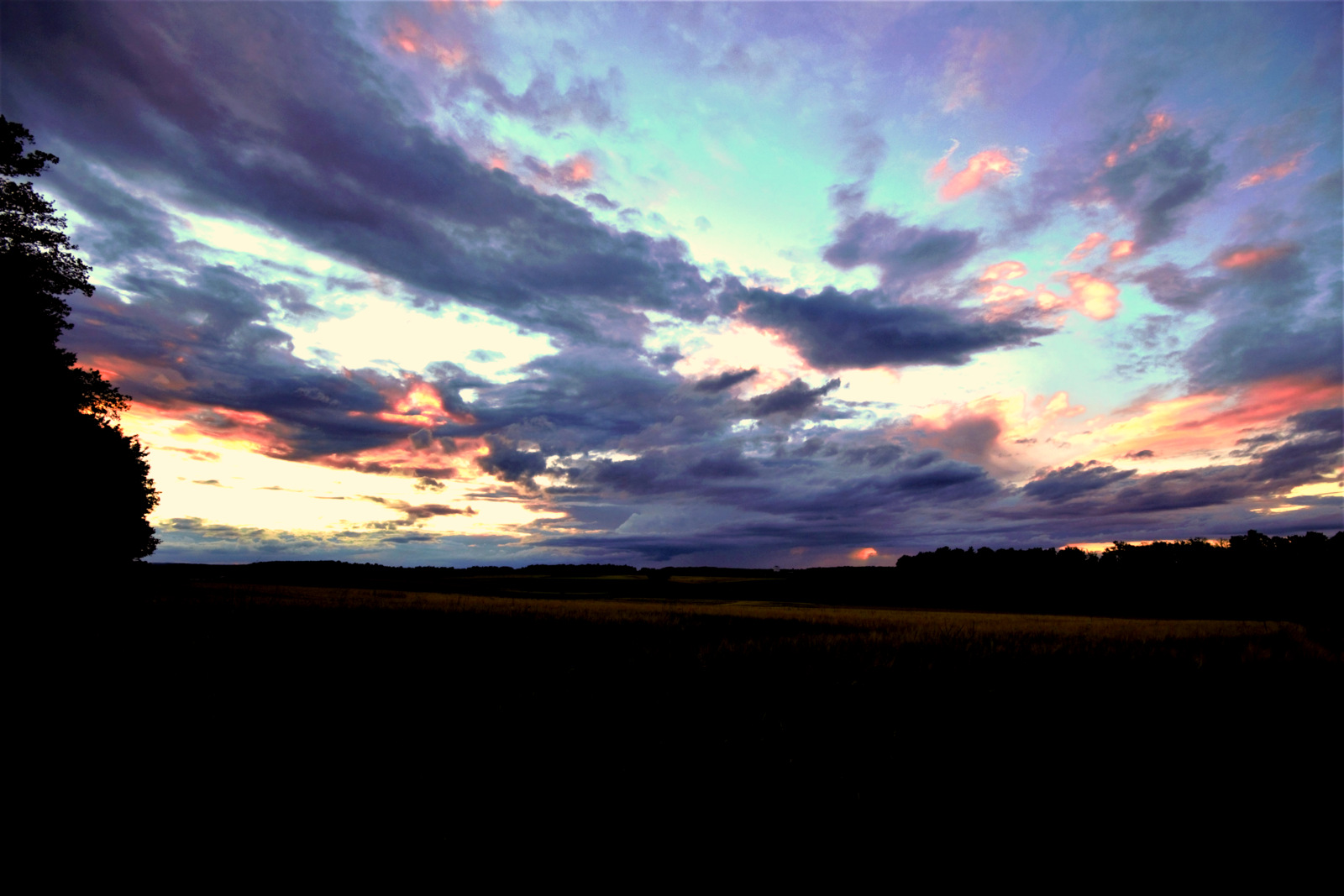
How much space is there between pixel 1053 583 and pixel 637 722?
77996 mm

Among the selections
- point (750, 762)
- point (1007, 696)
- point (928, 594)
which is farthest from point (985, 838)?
point (928, 594)

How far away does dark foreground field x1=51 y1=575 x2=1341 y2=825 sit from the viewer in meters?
4.89

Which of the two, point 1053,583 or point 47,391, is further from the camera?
point 1053,583

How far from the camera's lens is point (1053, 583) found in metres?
67.2

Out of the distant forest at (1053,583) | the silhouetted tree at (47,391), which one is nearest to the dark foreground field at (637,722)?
the silhouetted tree at (47,391)

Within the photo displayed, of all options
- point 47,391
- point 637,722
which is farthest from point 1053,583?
point 47,391

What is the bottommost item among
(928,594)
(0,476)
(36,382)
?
(928,594)

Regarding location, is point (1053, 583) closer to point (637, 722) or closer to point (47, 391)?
point (637, 722)

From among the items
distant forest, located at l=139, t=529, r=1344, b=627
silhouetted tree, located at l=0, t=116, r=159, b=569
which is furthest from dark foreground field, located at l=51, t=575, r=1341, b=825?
distant forest, located at l=139, t=529, r=1344, b=627

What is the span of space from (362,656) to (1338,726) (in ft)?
47.8

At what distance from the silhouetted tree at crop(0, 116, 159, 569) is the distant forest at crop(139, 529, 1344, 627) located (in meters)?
15.8

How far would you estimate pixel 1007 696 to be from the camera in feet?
26.3

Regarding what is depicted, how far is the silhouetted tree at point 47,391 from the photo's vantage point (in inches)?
808

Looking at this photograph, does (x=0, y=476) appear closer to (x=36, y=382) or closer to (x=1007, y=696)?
(x=36, y=382)
